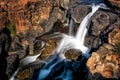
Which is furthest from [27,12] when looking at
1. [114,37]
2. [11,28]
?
[114,37]

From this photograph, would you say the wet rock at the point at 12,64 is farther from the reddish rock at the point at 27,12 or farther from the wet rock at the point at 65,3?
the wet rock at the point at 65,3

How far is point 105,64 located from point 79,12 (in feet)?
26.9

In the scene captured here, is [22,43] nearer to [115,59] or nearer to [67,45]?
[67,45]

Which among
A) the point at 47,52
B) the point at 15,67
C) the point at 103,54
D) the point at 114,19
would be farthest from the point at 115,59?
the point at 15,67

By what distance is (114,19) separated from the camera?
73.3ft

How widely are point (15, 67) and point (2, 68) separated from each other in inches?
47.1

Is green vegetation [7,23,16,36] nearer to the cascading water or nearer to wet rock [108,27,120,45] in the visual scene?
the cascading water

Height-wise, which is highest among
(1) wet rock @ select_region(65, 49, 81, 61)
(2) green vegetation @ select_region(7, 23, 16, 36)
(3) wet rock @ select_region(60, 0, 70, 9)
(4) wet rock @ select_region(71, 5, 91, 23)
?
(3) wet rock @ select_region(60, 0, 70, 9)

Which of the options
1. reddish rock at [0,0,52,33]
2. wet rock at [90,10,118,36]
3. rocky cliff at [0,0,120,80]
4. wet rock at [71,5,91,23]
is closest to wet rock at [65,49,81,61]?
rocky cliff at [0,0,120,80]

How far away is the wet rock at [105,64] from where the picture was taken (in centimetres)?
1755

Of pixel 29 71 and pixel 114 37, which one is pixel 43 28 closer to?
pixel 29 71

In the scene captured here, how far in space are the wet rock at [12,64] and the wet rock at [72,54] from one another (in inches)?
175

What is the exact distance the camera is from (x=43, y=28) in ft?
83.4

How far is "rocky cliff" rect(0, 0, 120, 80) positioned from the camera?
21.5 meters
